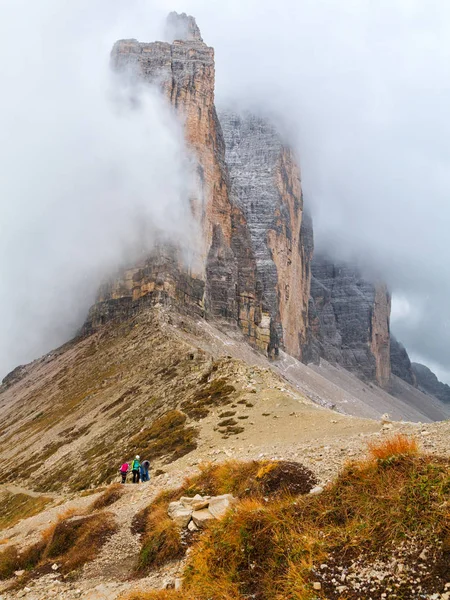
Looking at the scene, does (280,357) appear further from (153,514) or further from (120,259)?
(153,514)

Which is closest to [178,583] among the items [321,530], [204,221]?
[321,530]

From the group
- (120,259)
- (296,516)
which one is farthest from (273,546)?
(120,259)

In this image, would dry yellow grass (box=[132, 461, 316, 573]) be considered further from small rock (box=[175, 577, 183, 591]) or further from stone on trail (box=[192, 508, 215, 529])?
small rock (box=[175, 577, 183, 591])

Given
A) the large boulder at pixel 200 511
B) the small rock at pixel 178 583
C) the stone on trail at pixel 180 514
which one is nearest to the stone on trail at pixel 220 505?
the large boulder at pixel 200 511

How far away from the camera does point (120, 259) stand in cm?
13775

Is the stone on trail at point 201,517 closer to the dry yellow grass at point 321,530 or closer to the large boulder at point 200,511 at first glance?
the large boulder at point 200,511

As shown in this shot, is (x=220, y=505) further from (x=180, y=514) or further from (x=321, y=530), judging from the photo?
(x=321, y=530)

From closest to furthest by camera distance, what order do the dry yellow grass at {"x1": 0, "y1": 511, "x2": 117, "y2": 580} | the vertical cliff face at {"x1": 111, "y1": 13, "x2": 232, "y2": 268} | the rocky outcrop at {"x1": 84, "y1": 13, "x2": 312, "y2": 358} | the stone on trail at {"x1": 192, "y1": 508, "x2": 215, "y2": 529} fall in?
the stone on trail at {"x1": 192, "y1": 508, "x2": 215, "y2": 529}, the dry yellow grass at {"x1": 0, "y1": 511, "x2": 117, "y2": 580}, the rocky outcrop at {"x1": 84, "y1": 13, "x2": 312, "y2": 358}, the vertical cliff face at {"x1": 111, "y1": 13, "x2": 232, "y2": 268}

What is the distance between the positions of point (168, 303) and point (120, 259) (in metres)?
33.9

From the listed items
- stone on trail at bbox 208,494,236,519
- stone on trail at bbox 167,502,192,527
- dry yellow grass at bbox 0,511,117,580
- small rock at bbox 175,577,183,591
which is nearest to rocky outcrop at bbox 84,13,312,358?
dry yellow grass at bbox 0,511,117,580

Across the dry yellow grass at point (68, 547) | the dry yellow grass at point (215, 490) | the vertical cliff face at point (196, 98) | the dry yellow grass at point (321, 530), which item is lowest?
the dry yellow grass at point (68, 547)

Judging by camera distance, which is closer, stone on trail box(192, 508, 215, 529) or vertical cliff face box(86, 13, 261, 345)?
stone on trail box(192, 508, 215, 529)

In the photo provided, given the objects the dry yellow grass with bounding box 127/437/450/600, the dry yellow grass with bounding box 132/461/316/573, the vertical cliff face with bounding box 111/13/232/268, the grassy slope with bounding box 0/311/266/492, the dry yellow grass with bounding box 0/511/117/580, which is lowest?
the grassy slope with bounding box 0/311/266/492

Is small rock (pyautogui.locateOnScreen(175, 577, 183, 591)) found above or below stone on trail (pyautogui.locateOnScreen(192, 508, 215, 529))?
above
